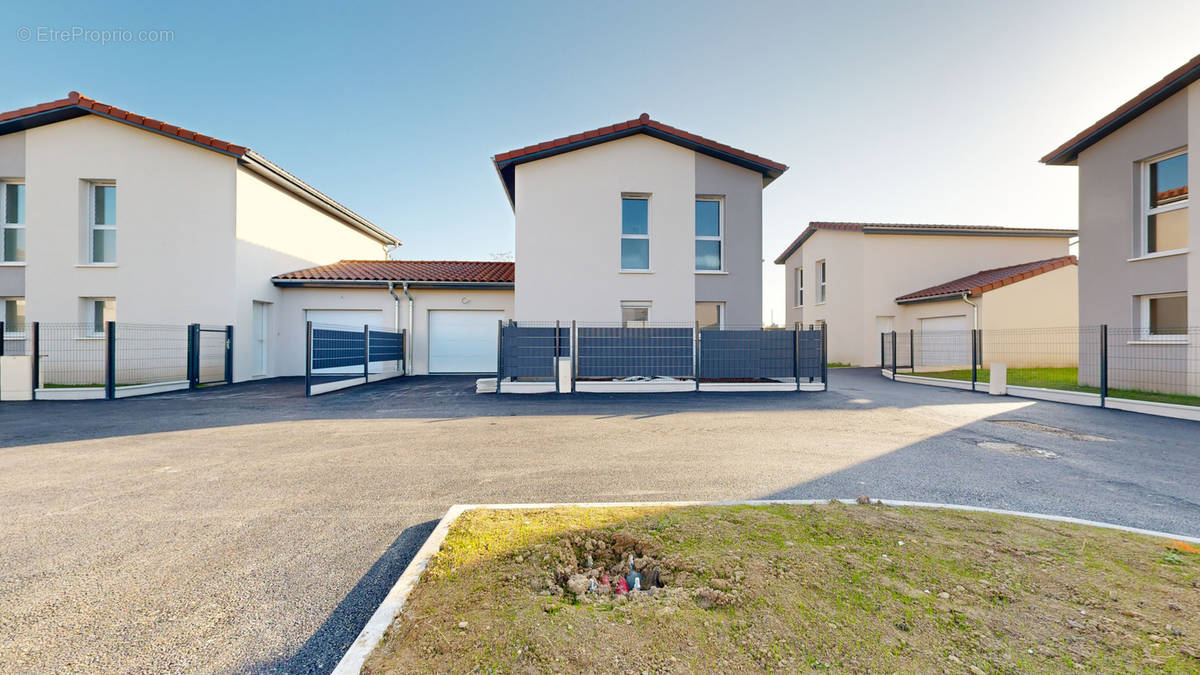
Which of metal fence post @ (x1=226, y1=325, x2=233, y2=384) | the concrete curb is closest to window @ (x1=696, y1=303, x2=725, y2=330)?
the concrete curb

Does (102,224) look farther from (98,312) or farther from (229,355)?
(229,355)

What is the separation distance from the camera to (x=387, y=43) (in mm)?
12711

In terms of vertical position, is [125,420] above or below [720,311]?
below

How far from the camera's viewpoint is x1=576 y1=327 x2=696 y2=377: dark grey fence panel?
1138cm

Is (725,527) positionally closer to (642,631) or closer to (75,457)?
(642,631)

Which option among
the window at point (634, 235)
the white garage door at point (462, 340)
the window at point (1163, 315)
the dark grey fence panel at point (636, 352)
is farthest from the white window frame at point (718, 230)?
the window at point (1163, 315)

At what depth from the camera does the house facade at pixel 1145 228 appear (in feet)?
29.9

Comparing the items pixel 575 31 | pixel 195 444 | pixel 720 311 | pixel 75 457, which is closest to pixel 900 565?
pixel 195 444

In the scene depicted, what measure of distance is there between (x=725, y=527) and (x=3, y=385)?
1573 cm

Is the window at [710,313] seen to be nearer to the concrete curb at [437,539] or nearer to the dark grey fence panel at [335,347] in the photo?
the concrete curb at [437,539]

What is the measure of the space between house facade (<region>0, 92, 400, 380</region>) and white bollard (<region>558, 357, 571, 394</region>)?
9.83m

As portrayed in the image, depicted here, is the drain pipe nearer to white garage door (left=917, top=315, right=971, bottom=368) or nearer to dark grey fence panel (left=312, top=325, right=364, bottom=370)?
white garage door (left=917, top=315, right=971, bottom=368)

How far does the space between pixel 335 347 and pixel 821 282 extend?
2063 centimetres

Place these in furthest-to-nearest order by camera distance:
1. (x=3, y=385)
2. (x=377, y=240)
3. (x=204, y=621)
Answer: (x=377, y=240) < (x=3, y=385) < (x=204, y=621)
